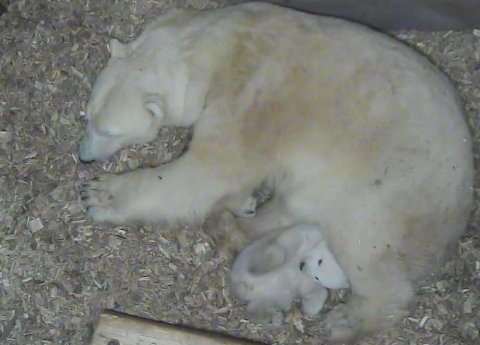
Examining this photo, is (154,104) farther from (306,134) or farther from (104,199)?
(306,134)

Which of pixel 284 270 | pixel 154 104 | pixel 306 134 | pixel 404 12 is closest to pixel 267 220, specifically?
pixel 284 270

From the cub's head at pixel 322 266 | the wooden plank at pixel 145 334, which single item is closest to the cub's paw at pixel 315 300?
the cub's head at pixel 322 266

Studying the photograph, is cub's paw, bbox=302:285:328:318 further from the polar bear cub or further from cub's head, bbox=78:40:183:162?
cub's head, bbox=78:40:183:162

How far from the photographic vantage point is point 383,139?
2.38 meters

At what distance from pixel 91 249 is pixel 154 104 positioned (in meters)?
0.62

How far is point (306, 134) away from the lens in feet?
8.09

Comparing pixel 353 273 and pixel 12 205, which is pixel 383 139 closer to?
pixel 353 273

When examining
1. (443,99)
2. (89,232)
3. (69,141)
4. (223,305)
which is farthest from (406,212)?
(69,141)

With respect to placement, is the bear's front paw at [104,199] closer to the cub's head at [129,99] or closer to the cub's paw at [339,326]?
the cub's head at [129,99]

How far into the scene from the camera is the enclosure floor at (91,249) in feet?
8.68

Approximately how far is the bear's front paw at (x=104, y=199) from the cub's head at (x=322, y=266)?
706 millimetres

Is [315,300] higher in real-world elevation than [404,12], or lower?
lower

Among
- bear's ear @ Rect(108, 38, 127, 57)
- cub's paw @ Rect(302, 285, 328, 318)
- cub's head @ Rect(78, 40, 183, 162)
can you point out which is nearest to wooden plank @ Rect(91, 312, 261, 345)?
cub's paw @ Rect(302, 285, 328, 318)

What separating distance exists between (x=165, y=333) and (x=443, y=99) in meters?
1.23
